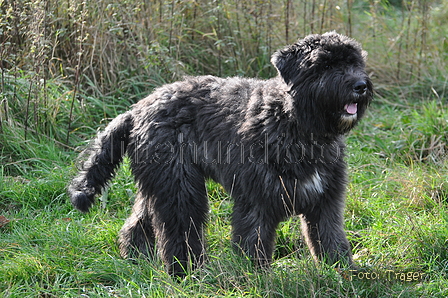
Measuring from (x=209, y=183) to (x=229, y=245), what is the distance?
1093 millimetres

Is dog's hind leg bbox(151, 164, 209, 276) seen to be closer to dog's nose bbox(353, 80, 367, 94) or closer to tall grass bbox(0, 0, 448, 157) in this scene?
dog's nose bbox(353, 80, 367, 94)

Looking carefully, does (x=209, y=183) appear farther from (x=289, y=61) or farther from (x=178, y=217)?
(x=289, y=61)

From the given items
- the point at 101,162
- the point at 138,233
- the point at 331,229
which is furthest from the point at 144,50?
the point at 331,229

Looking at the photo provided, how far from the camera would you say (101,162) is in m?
4.45

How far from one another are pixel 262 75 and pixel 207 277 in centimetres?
401

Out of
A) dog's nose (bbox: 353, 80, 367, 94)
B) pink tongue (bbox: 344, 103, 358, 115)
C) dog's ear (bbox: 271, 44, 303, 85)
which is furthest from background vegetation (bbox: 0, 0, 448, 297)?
dog's ear (bbox: 271, 44, 303, 85)

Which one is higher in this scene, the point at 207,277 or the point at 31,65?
the point at 31,65

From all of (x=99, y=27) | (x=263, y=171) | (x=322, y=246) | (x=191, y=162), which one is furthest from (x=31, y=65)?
(x=322, y=246)

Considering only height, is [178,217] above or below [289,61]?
below

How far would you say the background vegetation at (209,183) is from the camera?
385 centimetres

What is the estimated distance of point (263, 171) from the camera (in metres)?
3.94

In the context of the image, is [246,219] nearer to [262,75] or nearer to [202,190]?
[202,190]

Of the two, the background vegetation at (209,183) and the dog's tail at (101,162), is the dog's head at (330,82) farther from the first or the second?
the dog's tail at (101,162)

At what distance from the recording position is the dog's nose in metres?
3.69
